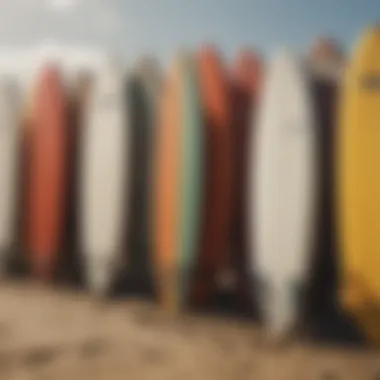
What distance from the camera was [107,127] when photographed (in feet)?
13.1

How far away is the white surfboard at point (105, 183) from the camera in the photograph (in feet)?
12.6

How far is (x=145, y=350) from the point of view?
296 centimetres

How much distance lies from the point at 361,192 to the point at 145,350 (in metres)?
1.16

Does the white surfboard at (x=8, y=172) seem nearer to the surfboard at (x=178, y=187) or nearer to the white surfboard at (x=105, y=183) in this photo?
the white surfboard at (x=105, y=183)

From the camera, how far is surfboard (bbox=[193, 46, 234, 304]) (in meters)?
3.52

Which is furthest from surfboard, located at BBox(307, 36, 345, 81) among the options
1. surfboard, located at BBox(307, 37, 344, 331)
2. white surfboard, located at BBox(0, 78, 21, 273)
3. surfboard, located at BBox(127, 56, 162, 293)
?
white surfboard, located at BBox(0, 78, 21, 273)

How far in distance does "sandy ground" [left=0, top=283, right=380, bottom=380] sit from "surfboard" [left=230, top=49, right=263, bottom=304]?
0.33m

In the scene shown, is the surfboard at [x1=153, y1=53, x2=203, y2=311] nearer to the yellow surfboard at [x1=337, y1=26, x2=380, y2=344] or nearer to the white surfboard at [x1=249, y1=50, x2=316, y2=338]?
→ the white surfboard at [x1=249, y1=50, x2=316, y2=338]

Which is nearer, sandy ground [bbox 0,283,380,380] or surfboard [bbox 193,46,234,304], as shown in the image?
sandy ground [bbox 0,283,380,380]

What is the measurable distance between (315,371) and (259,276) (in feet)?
2.18

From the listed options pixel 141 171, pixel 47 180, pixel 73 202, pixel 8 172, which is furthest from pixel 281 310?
pixel 8 172

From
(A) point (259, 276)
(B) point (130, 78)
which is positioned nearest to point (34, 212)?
(B) point (130, 78)

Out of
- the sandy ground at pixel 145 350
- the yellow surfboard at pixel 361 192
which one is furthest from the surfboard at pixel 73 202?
the yellow surfboard at pixel 361 192

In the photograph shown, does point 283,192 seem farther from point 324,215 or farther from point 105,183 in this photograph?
point 105,183
